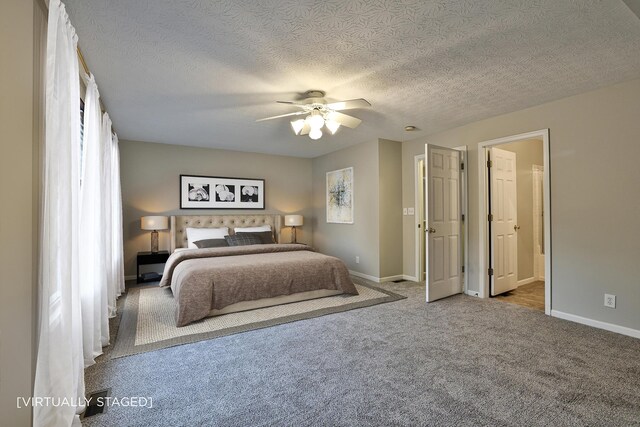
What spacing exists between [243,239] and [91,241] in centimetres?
270

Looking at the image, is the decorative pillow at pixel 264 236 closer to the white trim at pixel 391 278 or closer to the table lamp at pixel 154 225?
the table lamp at pixel 154 225

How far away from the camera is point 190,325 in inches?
123

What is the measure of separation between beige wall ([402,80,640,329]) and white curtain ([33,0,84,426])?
4.37 metres

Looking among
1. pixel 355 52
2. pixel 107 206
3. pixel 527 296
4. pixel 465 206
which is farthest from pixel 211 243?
pixel 527 296

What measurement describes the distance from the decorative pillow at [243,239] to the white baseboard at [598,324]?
424cm

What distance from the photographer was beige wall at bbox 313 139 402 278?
16.5 feet

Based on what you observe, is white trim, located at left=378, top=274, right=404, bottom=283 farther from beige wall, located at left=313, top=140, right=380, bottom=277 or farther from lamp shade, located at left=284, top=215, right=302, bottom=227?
Result: lamp shade, located at left=284, top=215, right=302, bottom=227

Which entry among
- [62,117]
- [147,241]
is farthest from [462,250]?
[147,241]

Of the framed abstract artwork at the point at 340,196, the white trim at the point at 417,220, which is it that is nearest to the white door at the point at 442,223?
the white trim at the point at 417,220

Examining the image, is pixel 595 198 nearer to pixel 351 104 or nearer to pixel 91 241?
pixel 351 104

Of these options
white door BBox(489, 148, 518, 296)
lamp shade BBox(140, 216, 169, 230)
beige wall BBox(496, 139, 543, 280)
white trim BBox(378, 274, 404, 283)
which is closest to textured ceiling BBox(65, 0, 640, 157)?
white door BBox(489, 148, 518, 296)

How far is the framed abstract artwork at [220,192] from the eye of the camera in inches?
218

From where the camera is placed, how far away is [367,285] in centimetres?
473

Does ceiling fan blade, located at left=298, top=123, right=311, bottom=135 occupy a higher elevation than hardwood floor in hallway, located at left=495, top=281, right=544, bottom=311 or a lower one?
higher
